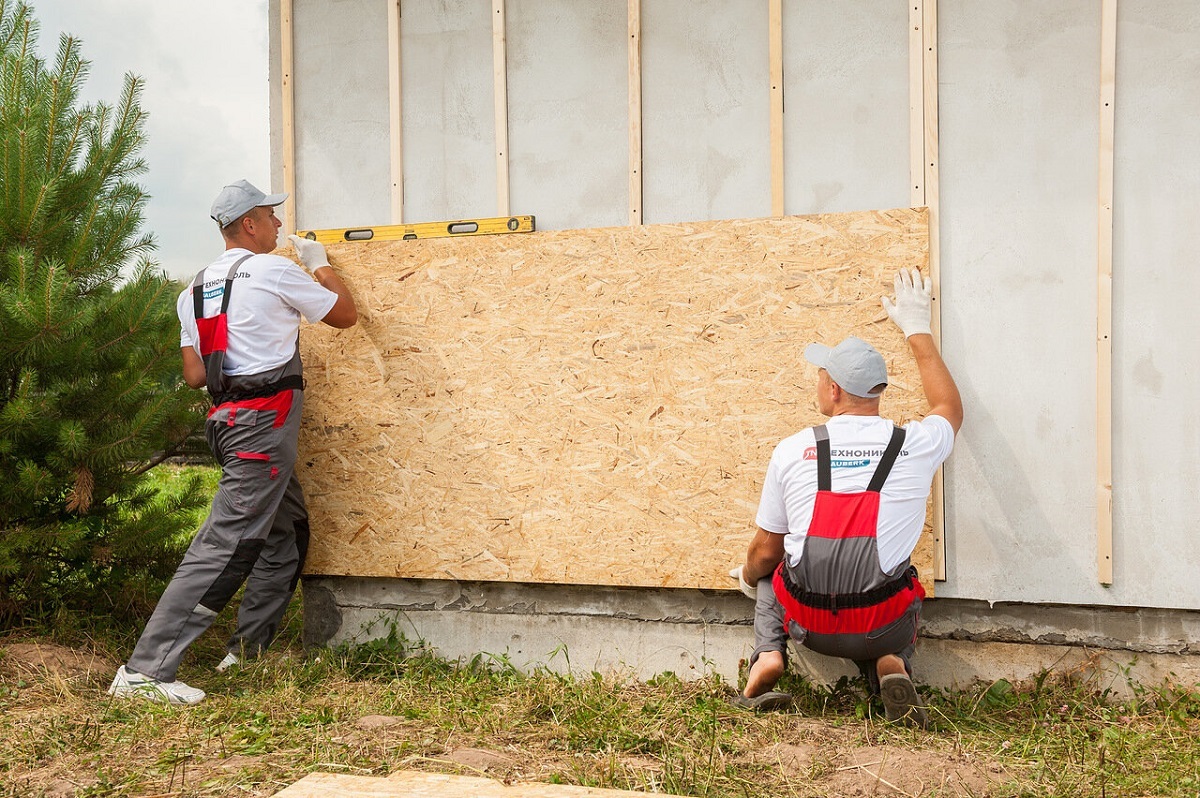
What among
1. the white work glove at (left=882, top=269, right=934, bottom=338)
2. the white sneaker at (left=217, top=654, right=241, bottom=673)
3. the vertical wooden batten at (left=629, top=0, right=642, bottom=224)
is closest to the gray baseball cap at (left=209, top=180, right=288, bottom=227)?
the vertical wooden batten at (left=629, top=0, right=642, bottom=224)

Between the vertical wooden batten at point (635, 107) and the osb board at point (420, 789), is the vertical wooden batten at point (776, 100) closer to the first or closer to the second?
the vertical wooden batten at point (635, 107)

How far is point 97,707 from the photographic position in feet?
11.9

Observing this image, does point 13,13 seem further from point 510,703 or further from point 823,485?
point 823,485

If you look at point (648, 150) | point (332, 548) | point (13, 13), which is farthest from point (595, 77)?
point (13, 13)

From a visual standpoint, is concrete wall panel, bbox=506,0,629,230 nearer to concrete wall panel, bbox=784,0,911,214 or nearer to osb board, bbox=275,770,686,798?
concrete wall panel, bbox=784,0,911,214

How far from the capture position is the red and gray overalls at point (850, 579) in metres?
3.29

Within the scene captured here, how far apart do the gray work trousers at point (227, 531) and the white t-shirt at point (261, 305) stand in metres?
0.21

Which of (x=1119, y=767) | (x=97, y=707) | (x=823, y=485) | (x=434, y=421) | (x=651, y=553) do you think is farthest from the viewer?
(x=434, y=421)

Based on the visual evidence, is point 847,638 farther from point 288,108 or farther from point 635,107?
point 288,108

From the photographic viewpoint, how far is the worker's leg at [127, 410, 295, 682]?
3.80 m

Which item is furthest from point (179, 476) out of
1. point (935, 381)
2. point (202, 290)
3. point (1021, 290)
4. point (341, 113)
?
point (1021, 290)

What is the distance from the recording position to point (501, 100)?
4.36 metres

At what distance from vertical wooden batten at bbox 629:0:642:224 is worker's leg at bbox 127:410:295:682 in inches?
70.4

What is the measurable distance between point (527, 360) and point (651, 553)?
99 cm
